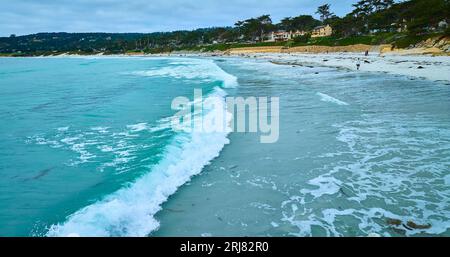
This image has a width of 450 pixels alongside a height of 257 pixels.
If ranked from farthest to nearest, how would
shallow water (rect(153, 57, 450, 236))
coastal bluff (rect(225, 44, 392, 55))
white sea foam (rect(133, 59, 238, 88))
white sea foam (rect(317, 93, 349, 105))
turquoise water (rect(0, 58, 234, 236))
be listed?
1. coastal bluff (rect(225, 44, 392, 55))
2. white sea foam (rect(133, 59, 238, 88))
3. white sea foam (rect(317, 93, 349, 105))
4. turquoise water (rect(0, 58, 234, 236))
5. shallow water (rect(153, 57, 450, 236))

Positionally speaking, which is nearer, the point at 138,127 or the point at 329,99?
the point at 138,127

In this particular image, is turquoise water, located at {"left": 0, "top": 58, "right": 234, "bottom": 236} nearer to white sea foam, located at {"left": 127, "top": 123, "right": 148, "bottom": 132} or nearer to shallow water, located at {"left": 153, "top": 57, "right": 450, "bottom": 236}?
white sea foam, located at {"left": 127, "top": 123, "right": 148, "bottom": 132}

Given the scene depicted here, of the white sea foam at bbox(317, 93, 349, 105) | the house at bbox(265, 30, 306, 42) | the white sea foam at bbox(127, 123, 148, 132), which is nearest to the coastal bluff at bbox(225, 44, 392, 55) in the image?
the house at bbox(265, 30, 306, 42)

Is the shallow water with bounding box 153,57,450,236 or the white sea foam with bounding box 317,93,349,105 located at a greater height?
the white sea foam with bounding box 317,93,349,105

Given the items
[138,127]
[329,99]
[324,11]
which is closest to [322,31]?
[324,11]

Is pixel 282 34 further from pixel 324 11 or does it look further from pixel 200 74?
pixel 200 74

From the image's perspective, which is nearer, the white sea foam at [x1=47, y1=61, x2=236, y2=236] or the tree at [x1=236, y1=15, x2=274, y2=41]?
the white sea foam at [x1=47, y1=61, x2=236, y2=236]

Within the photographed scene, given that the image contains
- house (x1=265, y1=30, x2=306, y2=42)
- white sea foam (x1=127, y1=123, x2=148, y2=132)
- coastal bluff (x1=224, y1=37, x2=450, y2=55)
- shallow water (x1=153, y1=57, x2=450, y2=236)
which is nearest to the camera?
shallow water (x1=153, y1=57, x2=450, y2=236)

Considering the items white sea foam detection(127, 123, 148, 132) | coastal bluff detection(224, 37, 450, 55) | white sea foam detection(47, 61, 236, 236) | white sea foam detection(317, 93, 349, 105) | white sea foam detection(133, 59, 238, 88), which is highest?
coastal bluff detection(224, 37, 450, 55)

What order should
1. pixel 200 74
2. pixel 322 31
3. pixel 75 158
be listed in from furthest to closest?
pixel 322 31 < pixel 200 74 < pixel 75 158

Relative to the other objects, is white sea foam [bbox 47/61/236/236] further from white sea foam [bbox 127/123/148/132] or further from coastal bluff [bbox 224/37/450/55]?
coastal bluff [bbox 224/37/450/55]
